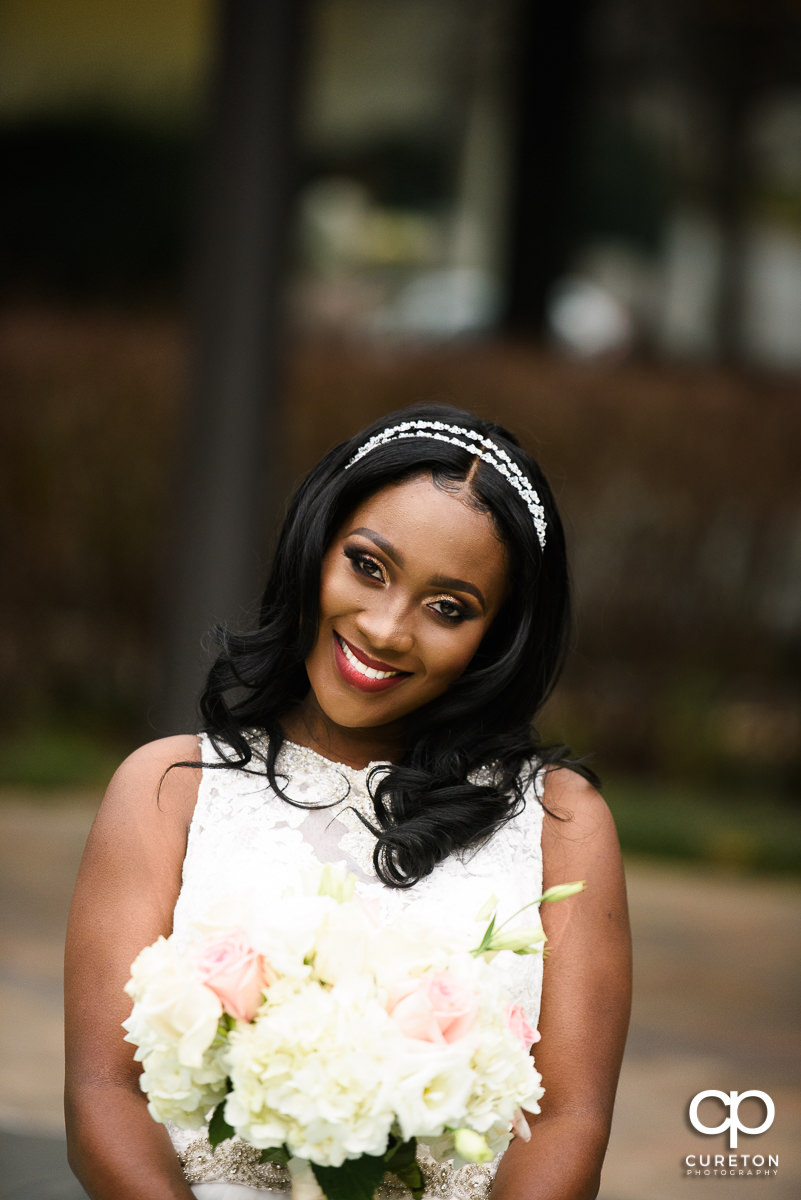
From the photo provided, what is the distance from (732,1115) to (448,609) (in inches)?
62.3

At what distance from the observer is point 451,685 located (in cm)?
267

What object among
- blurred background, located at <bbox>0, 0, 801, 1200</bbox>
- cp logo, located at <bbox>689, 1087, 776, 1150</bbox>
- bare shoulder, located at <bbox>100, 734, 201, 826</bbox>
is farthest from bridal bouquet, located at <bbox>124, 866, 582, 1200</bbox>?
cp logo, located at <bbox>689, 1087, 776, 1150</bbox>

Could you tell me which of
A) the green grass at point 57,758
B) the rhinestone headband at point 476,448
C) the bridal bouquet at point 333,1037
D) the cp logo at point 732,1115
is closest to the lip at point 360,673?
the rhinestone headband at point 476,448

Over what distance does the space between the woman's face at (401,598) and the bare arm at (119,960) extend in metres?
0.32

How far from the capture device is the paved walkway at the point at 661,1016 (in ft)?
12.7

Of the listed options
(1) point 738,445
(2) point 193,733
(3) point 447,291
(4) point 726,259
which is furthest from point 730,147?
(2) point 193,733

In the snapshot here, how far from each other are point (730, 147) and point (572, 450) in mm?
4788

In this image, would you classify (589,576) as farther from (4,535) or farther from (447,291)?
(447,291)

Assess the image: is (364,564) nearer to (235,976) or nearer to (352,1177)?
(235,976)

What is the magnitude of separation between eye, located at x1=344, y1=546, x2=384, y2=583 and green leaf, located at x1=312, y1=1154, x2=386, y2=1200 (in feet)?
3.09

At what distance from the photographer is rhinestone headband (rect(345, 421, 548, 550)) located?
253 centimetres

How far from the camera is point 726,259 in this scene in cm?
1273

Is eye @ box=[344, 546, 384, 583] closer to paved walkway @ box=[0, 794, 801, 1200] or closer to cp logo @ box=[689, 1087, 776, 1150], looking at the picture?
paved walkway @ box=[0, 794, 801, 1200]

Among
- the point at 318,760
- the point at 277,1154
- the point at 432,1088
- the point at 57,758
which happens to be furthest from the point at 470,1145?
the point at 57,758
